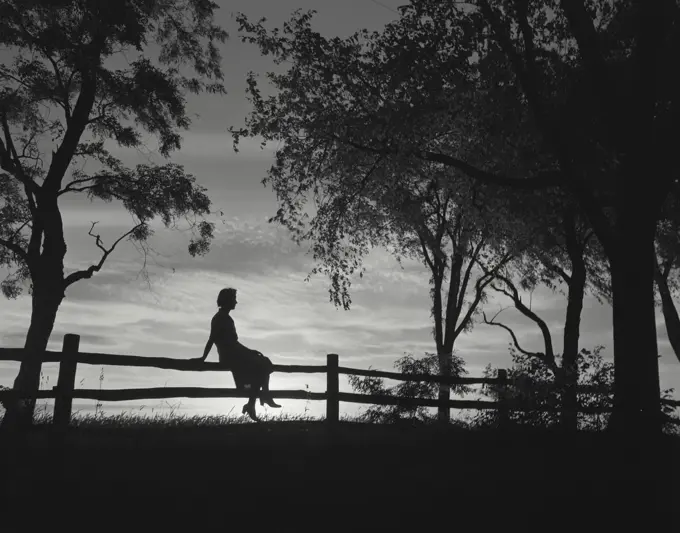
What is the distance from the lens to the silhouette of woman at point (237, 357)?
38.1 feet

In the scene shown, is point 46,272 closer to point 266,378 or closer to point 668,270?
point 266,378

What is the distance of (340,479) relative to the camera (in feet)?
25.1

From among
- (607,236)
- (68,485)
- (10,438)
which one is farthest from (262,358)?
(607,236)

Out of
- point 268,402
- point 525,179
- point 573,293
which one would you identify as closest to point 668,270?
point 573,293

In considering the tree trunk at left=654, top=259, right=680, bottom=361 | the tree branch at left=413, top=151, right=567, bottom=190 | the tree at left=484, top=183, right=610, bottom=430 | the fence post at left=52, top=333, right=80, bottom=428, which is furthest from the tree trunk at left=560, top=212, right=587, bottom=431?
the fence post at left=52, top=333, right=80, bottom=428

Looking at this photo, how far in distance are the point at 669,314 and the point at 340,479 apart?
64.5 feet

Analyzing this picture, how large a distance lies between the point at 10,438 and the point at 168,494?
3.45 metres

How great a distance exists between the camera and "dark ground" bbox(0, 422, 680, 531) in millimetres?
6301

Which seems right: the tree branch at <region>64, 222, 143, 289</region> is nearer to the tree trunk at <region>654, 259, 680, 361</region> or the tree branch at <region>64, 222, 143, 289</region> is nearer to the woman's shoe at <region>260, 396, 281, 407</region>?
the woman's shoe at <region>260, 396, 281, 407</region>

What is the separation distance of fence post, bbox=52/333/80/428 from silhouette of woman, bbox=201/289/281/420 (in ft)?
6.99

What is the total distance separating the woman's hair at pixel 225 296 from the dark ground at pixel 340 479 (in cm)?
224

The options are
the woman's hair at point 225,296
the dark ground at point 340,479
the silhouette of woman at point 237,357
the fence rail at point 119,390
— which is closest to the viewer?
the dark ground at point 340,479

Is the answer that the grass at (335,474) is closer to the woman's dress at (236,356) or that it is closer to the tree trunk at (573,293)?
the woman's dress at (236,356)

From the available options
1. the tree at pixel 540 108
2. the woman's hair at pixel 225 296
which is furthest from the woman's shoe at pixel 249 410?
the tree at pixel 540 108
